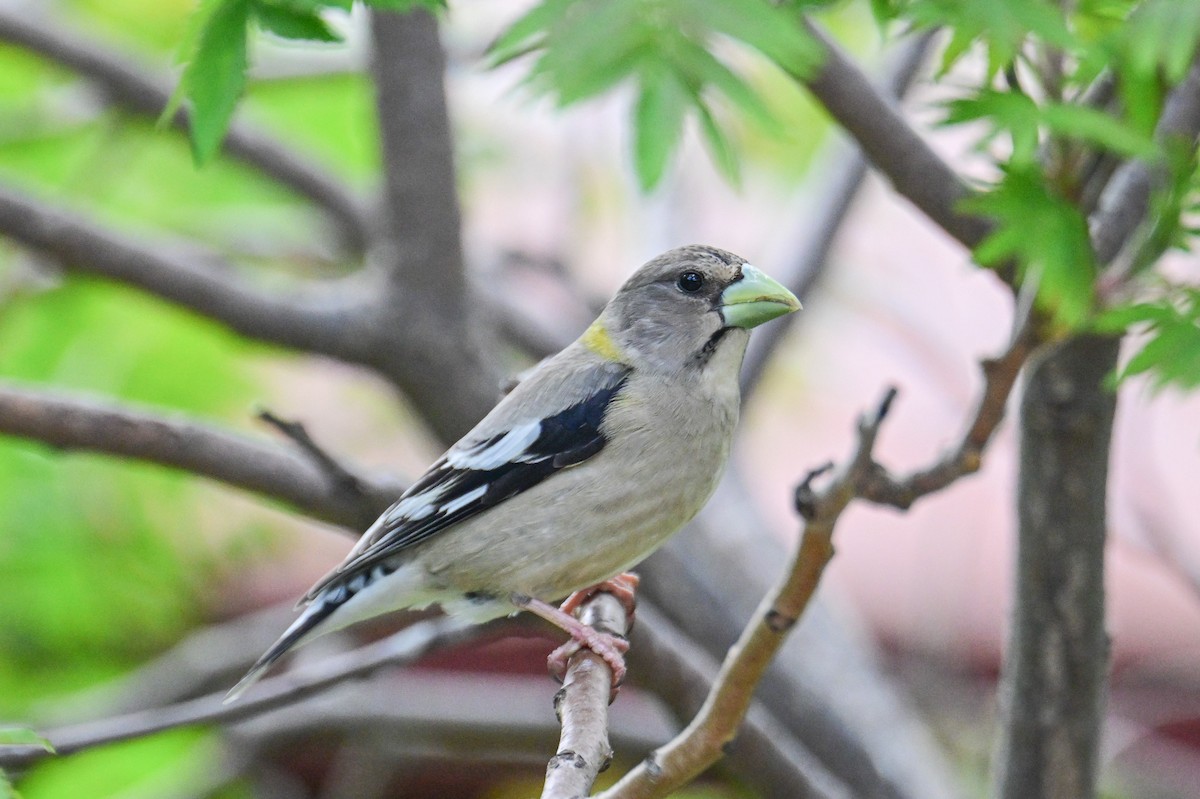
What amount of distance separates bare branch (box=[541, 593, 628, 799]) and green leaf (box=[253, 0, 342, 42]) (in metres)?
1.39

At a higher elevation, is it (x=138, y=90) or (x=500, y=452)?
(x=500, y=452)

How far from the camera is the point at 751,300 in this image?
10.7 feet

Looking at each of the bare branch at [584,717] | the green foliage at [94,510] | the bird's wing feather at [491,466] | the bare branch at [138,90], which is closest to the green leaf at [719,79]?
the bare branch at [584,717]

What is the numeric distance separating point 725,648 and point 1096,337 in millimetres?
2362

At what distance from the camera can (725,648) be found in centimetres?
529

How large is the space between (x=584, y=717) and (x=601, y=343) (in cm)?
136

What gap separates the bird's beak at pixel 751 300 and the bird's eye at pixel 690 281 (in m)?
0.08

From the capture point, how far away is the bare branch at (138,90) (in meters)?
5.77

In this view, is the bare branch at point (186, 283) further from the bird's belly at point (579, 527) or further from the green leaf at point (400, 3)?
the green leaf at point (400, 3)

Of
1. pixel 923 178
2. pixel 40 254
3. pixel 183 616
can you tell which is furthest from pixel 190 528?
pixel 923 178

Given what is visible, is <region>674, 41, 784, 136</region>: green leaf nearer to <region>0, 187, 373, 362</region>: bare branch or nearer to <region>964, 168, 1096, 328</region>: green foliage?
<region>964, 168, 1096, 328</region>: green foliage

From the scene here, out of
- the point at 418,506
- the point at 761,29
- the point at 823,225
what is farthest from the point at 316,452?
the point at 823,225

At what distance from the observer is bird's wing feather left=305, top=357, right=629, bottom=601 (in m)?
3.36

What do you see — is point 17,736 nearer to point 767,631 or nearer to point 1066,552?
point 767,631
